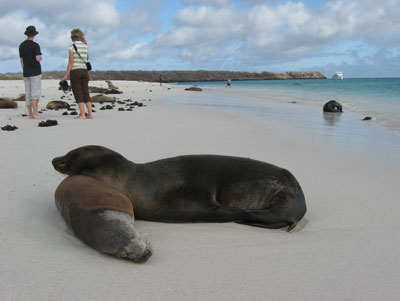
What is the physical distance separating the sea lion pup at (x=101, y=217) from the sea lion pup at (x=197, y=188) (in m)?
0.17

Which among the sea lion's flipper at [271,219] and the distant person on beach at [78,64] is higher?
the distant person on beach at [78,64]

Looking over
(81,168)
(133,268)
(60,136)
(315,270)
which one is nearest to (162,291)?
(133,268)

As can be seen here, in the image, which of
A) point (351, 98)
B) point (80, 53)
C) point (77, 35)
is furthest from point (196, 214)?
point (351, 98)

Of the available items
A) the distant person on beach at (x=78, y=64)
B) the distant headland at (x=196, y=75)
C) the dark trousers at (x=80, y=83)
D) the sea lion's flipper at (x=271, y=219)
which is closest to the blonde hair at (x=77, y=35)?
the distant person on beach at (x=78, y=64)

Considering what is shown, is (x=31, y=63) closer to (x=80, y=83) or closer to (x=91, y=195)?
(x=80, y=83)

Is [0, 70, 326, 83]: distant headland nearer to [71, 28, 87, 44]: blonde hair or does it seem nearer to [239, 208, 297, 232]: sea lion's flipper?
[71, 28, 87, 44]: blonde hair

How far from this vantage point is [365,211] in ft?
11.9

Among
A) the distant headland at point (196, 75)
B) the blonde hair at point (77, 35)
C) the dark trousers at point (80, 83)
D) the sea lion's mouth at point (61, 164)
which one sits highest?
the distant headland at point (196, 75)

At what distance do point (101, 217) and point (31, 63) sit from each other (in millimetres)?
8153

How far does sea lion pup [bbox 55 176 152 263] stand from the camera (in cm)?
246

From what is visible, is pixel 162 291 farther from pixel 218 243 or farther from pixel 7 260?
pixel 7 260

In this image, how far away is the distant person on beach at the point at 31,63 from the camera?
929 centimetres

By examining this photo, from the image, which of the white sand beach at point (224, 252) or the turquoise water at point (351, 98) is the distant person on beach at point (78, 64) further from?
the turquoise water at point (351, 98)

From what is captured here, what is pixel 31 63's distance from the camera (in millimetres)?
9438
